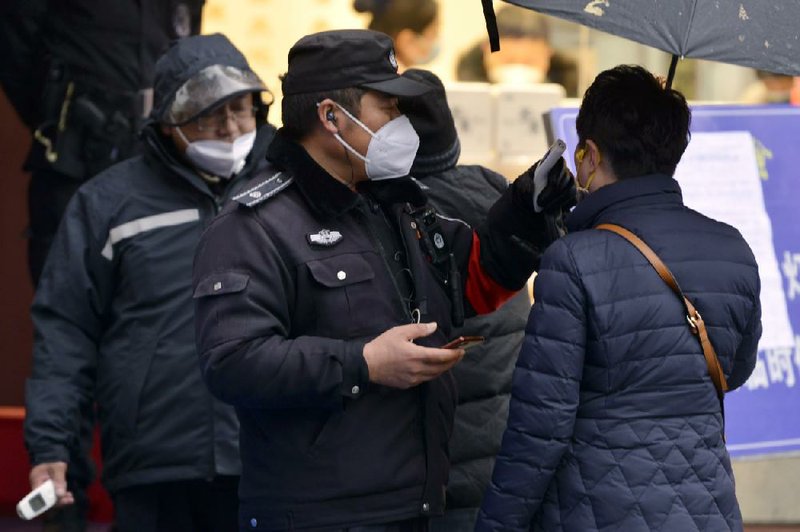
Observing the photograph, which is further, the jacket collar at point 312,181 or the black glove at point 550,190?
the black glove at point 550,190

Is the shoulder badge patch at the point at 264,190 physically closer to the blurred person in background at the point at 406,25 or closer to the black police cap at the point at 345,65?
the black police cap at the point at 345,65

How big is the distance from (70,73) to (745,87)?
13.8 ft

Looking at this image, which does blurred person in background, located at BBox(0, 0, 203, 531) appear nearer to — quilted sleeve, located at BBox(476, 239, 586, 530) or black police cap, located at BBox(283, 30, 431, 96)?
black police cap, located at BBox(283, 30, 431, 96)

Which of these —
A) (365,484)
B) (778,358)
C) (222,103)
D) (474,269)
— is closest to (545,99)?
(778,358)

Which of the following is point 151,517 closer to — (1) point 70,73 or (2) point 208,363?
(2) point 208,363

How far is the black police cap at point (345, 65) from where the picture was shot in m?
3.36

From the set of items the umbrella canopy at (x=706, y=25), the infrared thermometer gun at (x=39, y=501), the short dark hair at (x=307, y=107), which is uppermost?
the umbrella canopy at (x=706, y=25)

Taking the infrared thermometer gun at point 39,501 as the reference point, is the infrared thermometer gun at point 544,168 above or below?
above

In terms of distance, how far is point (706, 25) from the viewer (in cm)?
332

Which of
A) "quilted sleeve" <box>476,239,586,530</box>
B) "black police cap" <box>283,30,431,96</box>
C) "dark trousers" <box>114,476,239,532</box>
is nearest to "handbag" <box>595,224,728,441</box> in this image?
"quilted sleeve" <box>476,239,586,530</box>

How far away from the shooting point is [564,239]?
339 centimetres

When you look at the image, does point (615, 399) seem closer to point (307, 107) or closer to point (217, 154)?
point (307, 107)

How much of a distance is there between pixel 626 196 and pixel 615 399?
454 millimetres

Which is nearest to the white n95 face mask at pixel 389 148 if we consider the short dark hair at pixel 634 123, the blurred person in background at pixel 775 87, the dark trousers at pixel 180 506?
the short dark hair at pixel 634 123
